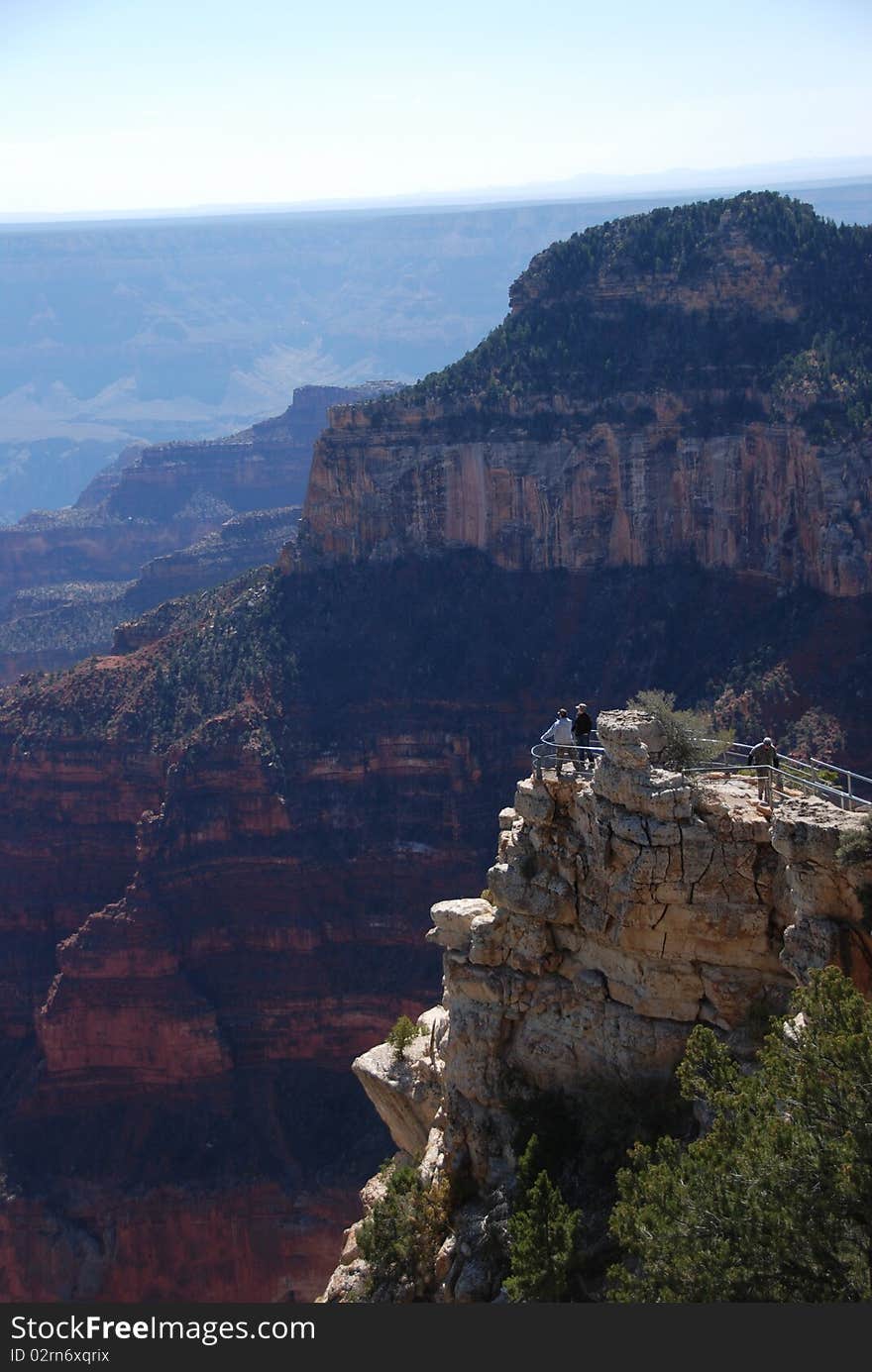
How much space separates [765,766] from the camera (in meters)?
26.8

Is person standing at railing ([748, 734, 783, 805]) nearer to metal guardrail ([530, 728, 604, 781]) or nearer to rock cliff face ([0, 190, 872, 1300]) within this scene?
metal guardrail ([530, 728, 604, 781])

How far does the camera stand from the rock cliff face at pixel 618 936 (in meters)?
24.2

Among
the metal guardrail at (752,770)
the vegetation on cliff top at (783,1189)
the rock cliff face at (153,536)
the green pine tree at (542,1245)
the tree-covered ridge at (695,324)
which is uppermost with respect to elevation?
the tree-covered ridge at (695,324)

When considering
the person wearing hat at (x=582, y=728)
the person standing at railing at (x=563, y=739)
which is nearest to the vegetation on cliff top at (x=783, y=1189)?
the person standing at railing at (x=563, y=739)

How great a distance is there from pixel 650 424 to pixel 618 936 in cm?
5332

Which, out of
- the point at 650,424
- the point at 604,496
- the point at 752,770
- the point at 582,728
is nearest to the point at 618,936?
the point at 752,770

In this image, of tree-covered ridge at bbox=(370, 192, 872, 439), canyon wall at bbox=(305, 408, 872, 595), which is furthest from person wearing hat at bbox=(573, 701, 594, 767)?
tree-covered ridge at bbox=(370, 192, 872, 439)

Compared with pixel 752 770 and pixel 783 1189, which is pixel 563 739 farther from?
pixel 783 1189

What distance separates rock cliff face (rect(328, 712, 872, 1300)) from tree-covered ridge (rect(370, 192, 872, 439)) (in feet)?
150

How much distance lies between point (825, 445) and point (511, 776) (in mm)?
20530

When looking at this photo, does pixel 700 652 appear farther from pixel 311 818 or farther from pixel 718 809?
pixel 718 809

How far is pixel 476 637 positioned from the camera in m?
82.8

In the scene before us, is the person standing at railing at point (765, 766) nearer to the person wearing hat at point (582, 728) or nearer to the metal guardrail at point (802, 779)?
the metal guardrail at point (802, 779)

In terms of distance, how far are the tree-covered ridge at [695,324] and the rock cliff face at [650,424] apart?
0.10m
